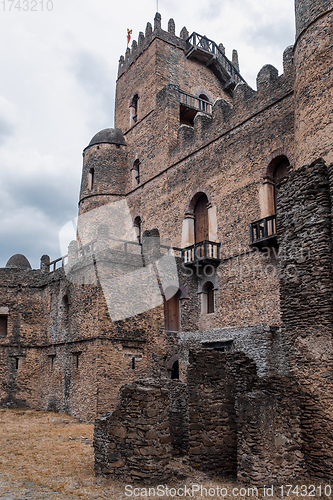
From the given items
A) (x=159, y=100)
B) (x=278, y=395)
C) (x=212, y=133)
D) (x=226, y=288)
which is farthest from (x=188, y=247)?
(x=278, y=395)

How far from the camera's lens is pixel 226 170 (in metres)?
18.3

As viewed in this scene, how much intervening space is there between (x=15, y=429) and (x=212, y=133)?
524 inches

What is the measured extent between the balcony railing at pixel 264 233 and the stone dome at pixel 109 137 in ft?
42.2

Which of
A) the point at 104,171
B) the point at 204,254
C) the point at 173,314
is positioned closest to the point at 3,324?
the point at 173,314

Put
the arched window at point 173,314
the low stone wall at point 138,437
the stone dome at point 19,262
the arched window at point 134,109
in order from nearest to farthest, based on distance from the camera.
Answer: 1. the low stone wall at point 138,437
2. the arched window at point 173,314
3. the stone dome at point 19,262
4. the arched window at point 134,109

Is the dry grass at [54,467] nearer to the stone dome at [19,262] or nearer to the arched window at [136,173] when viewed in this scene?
the stone dome at [19,262]

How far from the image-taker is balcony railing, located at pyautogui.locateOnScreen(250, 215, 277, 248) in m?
15.0

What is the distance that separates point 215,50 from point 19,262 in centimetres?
1633

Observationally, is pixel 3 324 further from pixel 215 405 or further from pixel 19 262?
pixel 215 405

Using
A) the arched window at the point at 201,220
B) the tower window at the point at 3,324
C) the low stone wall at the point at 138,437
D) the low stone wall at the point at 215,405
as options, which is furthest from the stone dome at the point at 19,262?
the low stone wall at the point at 138,437

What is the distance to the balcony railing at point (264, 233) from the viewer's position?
15025 mm

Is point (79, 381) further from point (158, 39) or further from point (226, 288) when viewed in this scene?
point (158, 39)

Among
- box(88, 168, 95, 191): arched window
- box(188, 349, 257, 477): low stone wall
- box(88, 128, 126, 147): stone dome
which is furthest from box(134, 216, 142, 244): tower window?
box(188, 349, 257, 477): low stone wall

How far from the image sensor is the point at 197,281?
19094mm
